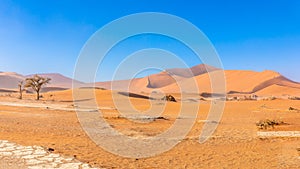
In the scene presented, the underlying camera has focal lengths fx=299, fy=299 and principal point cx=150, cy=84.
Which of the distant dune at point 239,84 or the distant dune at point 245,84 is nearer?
the distant dune at point 239,84

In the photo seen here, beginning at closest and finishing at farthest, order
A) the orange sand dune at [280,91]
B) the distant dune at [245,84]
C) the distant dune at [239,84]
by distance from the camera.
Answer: the orange sand dune at [280,91]
the distant dune at [239,84]
the distant dune at [245,84]

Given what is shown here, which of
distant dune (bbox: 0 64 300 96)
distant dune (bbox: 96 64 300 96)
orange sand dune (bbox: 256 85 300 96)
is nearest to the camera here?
orange sand dune (bbox: 256 85 300 96)

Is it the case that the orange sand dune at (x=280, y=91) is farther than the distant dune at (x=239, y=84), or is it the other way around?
the distant dune at (x=239, y=84)

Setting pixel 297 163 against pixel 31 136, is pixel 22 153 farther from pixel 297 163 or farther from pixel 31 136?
pixel 297 163

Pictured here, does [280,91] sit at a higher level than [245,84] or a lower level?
lower

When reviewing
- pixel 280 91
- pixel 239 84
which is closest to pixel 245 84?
pixel 239 84

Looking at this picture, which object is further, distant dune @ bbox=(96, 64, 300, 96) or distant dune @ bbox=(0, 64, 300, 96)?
distant dune @ bbox=(96, 64, 300, 96)

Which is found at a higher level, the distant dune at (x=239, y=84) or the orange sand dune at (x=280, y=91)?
the distant dune at (x=239, y=84)

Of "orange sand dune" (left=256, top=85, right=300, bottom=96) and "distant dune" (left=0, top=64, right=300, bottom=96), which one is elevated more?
"distant dune" (left=0, top=64, right=300, bottom=96)

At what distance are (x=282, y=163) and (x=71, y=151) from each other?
18.7 ft

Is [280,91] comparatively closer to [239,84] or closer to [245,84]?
[245,84]

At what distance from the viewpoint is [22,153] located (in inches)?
302

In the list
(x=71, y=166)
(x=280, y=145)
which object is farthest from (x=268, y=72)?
(x=71, y=166)

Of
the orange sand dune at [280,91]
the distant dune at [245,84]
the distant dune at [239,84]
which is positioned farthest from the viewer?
the distant dune at [245,84]
